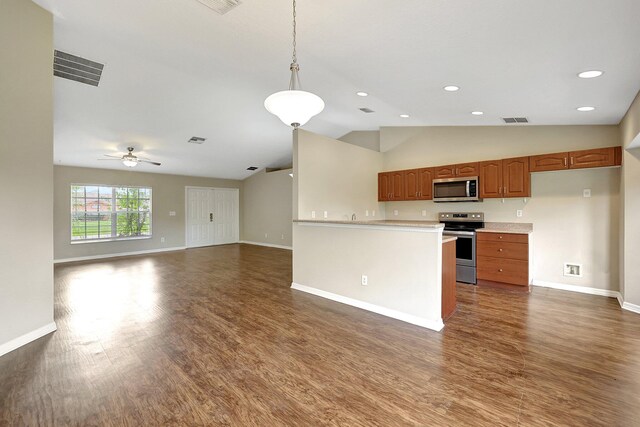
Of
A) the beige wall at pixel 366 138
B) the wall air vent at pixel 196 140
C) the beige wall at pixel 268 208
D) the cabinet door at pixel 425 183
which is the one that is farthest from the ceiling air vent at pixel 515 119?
the wall air vent at pixel 196 140

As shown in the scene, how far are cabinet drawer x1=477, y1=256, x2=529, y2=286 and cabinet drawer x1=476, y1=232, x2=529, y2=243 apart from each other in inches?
11.7

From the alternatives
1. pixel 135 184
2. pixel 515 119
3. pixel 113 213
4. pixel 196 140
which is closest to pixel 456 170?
pixel 515 119

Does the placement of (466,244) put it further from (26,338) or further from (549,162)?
(26,338)

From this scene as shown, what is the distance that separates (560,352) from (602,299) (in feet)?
7.46

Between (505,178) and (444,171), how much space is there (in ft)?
3.27

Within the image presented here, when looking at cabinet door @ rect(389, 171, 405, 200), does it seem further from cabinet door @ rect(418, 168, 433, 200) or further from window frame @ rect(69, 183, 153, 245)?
window frame @ rect(69, 183, 153, 245)

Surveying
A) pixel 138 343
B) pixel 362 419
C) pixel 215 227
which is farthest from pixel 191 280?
pixel 215 227

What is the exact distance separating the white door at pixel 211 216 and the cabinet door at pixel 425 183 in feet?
22.4

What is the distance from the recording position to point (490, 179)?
4801mm

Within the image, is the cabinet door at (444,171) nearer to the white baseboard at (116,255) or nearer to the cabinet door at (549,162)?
the cabinet door at (549,162)

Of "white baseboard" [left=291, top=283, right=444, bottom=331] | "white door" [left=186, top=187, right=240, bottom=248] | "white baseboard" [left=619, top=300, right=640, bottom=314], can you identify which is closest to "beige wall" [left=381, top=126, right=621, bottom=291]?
"white baseboard" [left=619, top=300, right=640, bottom=314]

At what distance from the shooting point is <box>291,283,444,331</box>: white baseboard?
3.01 meters

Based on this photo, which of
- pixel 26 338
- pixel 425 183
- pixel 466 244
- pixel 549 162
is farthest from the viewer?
pixel 425 183

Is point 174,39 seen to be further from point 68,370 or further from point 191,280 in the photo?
point 191,280
